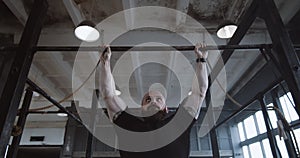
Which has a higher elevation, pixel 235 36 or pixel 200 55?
pixel 235 36

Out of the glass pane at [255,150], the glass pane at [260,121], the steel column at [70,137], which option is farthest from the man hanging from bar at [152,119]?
the steel column at [70,137]

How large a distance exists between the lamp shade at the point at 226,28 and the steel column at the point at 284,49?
0.86 metres

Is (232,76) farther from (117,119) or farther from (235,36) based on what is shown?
(117,119)

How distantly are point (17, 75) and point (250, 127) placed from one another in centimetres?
565

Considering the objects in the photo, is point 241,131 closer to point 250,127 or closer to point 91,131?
point 250,127

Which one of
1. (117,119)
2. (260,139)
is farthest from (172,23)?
(260,139)

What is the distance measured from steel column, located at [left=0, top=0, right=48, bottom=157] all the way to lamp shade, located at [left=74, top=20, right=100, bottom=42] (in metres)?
0.73

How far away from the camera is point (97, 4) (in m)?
3.07

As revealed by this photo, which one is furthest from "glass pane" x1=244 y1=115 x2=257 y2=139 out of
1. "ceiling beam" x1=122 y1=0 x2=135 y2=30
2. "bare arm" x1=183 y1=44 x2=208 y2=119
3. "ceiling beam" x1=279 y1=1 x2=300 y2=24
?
"bare arm" x1=183 y1=44 x2=208 y2=119

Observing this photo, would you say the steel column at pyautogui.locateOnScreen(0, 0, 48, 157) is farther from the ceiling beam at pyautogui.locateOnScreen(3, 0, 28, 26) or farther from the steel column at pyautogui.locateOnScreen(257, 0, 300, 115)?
the steel column at pyautogui.locateOnScreen(257, 0, 300, 115)

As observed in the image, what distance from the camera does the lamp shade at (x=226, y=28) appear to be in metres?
2.47

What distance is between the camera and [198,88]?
66.4 inches

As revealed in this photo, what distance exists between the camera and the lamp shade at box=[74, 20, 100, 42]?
8.04 ft

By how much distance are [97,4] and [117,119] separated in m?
1.99
